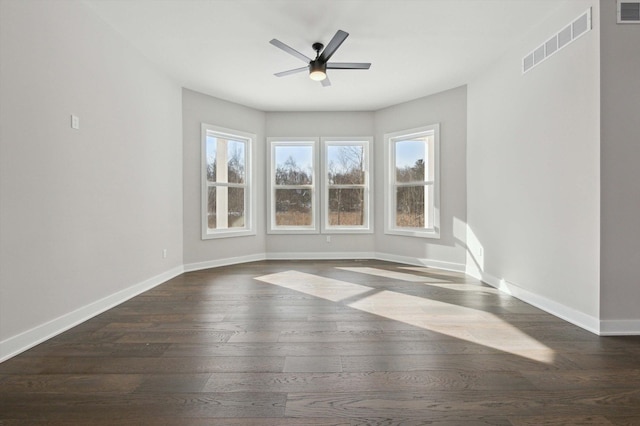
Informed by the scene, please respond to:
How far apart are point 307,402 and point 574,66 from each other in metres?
3.35

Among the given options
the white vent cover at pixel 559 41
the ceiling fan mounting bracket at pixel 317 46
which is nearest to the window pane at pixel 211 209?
the ceiling fan mounting bracket at pixel 317 46

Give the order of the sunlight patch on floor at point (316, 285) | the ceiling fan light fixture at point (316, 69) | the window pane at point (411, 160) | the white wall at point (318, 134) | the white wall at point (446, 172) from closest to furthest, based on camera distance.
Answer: the ceiling fan light fixture at point (316, 69) → the sunlight patch on floor at point (316, 285) → the white wall at point (446, 172) → the window pane at point (411, 160) → the white wall at point (318, 134)

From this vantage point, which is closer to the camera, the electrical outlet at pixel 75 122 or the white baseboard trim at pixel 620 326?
the white baseboard trim at pixel 620 326

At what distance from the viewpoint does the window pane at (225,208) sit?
536 cm

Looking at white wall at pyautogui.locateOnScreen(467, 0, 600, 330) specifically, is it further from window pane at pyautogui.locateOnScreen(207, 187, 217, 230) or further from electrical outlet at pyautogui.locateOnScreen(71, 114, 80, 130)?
electrical outlet at pyautogui.locateOnScreen(71, 114, 80, 130)

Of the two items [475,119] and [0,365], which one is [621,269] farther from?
[0,365]

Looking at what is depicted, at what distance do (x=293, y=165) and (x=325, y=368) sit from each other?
182 inches

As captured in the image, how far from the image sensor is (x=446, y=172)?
5.02 meters

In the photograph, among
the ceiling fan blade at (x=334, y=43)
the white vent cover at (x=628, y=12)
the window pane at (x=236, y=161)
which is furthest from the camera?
the window pane at (x=236, y=161)

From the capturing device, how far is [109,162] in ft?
10.7

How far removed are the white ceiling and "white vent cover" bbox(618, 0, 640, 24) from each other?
52cm

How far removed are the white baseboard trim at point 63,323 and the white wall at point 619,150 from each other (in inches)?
171

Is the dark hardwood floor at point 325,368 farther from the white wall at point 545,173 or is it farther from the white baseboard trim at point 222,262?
the white baseboard trim at point 222,262

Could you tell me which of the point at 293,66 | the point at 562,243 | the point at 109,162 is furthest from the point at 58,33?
the point at 562,243
